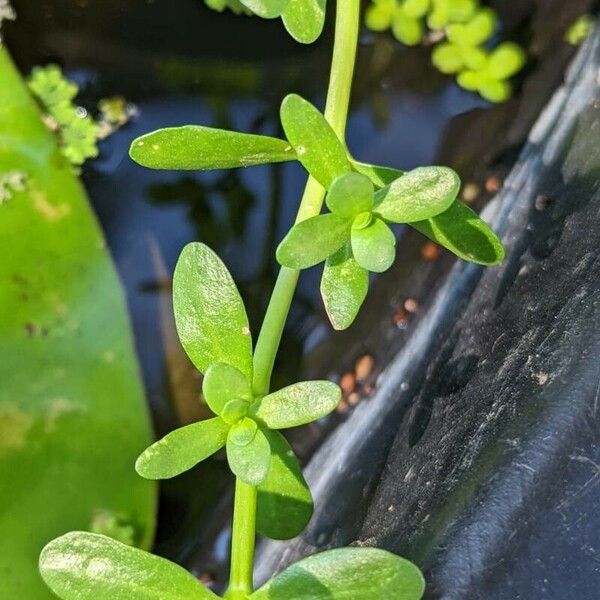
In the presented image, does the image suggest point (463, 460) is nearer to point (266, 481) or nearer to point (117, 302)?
point (266, 481)

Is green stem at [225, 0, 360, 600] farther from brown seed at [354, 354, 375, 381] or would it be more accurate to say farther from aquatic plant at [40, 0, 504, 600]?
brown seed at [354, 354, 375, 381]

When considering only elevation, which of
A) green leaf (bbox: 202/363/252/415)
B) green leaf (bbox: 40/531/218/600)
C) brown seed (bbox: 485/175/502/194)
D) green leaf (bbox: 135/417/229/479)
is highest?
brown seed (bbox: 485/175/502/194)

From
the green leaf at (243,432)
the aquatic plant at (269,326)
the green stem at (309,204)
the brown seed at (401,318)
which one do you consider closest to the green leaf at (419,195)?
the aquatic plant at (269,326)

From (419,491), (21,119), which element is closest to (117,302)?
(21,119)

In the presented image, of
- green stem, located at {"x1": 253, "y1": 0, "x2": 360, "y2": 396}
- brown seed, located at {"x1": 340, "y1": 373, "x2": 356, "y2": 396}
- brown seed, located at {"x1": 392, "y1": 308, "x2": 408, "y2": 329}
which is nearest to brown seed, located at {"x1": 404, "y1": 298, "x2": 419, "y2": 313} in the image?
brown seed, located at {"x1": 392, "y1": 308, "x2": 408, "y2": 329}

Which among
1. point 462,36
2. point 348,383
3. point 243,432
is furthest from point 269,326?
point 462,36

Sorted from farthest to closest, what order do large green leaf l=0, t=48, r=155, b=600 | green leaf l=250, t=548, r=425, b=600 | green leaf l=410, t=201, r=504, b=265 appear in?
large green leaf l=0, t=48, r=155, b=600, green leaf l=410, t=201, r=504, b=265, green leaf l=250, t=548, r=425, b=600

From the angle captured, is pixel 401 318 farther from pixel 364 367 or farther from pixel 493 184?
pixel 493 184
